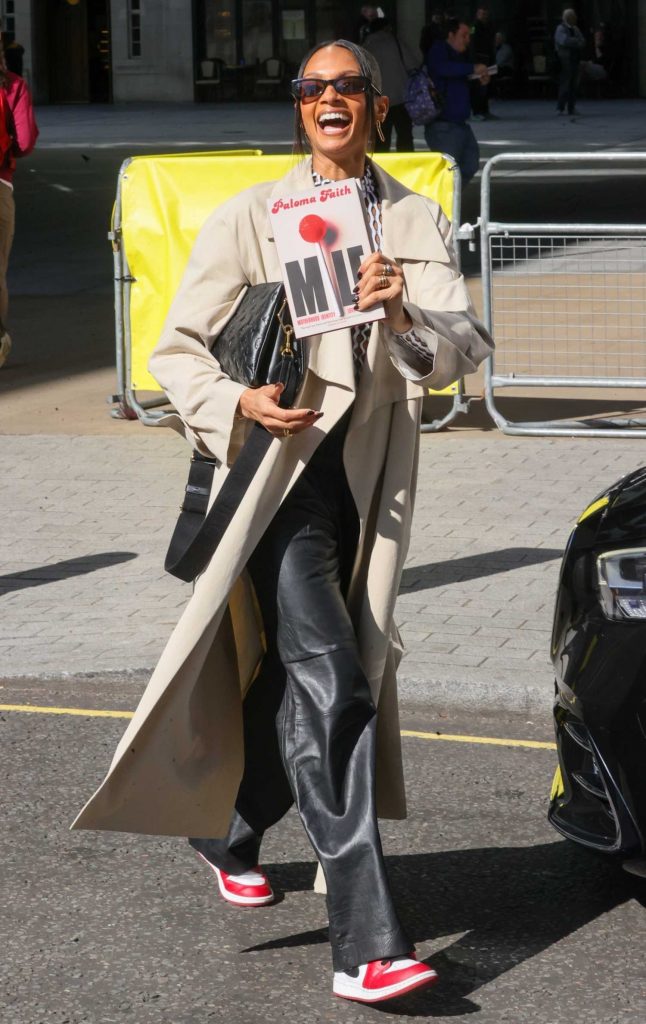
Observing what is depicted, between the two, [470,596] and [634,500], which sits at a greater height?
[634,500]

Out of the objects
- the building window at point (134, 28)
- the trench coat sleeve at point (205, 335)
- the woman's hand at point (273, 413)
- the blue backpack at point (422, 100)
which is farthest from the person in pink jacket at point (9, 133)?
the building window at point (134, 28)

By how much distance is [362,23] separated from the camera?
62.8 ft

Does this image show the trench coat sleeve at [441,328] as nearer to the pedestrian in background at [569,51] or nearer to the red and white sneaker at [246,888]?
the red and white sneaker at [246,888]

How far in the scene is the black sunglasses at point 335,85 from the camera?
3553 millimetres

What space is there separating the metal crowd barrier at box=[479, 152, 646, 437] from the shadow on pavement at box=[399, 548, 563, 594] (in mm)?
2537

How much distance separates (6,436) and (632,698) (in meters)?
6.80

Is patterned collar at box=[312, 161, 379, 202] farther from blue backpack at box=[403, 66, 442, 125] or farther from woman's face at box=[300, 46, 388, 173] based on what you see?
blue backpack at box=[403, 66, 442, 125]

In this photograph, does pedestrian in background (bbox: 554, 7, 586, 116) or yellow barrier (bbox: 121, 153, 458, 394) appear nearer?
yellow barrier (bbox: 121, 153, 458, 394)

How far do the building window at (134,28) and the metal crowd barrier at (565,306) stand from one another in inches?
1411

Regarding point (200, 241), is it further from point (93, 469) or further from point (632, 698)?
point (93, 469)

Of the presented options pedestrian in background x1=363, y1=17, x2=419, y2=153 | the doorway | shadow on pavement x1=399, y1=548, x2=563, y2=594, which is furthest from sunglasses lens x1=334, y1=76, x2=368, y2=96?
the doorway

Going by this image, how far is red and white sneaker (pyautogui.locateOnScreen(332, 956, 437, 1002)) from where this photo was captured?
11.2 ft

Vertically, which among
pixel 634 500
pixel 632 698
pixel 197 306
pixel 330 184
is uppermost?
pixel 330 184

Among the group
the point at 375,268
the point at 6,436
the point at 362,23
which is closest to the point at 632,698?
the point at 375,268
